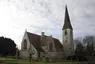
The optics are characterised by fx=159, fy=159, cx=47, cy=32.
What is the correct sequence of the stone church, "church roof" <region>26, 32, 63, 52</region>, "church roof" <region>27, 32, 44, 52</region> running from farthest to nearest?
"church roof" <region>26, 32, 63, 52</region>, "church roof" <region>27, 32, 44, 52</region>, the stone church

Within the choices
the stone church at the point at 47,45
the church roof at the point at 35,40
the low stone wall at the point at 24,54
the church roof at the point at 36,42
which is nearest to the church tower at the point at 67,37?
the stone church at the point at 47,45

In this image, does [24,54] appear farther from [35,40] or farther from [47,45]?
[47,45]

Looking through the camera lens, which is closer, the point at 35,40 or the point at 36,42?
the point at 36,42

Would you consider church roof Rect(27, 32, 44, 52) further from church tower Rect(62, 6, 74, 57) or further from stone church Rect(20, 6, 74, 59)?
church tower Rect(62, 6, 74, 57)

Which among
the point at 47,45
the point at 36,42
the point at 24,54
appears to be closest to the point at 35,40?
the point at 36,42

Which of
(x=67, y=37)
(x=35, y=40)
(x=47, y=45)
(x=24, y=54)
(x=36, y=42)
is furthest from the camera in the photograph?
(x=67, y=37)

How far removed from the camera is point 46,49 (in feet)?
196

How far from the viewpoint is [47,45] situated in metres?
60.6

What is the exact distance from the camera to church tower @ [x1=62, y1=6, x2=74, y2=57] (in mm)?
63781

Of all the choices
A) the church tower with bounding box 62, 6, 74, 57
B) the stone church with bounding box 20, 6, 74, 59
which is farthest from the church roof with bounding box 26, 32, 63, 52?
the church tower with bounding box 62, 6, 74, 57

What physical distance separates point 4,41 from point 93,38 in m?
47.2

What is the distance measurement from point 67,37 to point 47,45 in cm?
958

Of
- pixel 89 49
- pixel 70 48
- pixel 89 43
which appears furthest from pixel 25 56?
pixel 89 43

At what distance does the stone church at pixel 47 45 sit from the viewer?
58.0 metres
